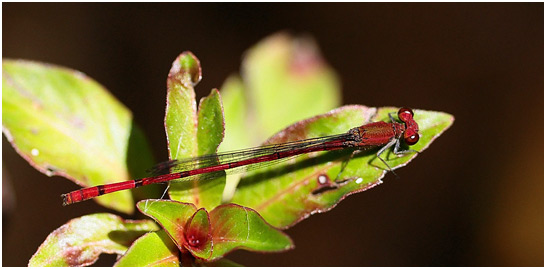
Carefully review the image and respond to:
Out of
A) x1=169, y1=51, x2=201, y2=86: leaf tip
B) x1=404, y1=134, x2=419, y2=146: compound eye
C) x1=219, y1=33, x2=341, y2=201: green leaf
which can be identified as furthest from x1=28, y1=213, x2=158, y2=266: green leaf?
x1=404, y1=134, x2=419, y2=146: compound eye

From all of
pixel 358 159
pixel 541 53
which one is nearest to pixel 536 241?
pixel 541 53

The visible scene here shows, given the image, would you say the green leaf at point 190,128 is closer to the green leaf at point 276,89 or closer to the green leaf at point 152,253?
the green leaf at point 152,253

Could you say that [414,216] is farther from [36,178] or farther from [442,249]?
[36,178]

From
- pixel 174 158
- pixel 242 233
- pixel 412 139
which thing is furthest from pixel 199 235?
pixel 412 139

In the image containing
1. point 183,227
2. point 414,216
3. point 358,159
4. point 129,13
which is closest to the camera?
point 183,227

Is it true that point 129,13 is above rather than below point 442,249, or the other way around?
above

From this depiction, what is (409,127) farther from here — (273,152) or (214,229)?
(214,229)
